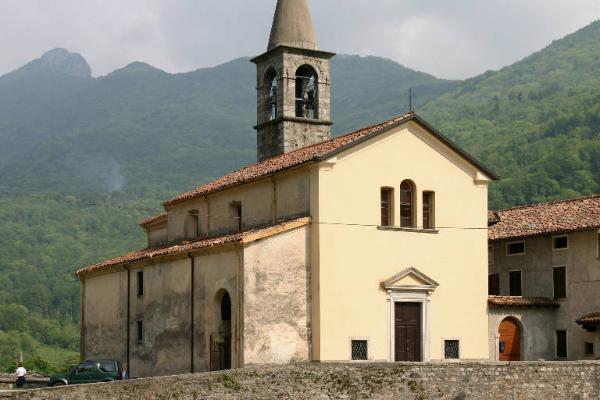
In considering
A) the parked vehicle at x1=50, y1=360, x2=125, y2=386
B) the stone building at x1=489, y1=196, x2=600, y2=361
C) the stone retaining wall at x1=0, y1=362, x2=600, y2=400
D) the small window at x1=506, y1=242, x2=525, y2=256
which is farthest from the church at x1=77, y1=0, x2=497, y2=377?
the small window at x1=506, y1=242, x2=525, y2=256

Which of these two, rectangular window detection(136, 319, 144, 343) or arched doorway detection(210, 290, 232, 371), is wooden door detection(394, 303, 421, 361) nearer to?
arched doorway detection(210, 290, 232, 371)

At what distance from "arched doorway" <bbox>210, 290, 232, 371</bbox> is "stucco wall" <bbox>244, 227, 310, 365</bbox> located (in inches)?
80.7

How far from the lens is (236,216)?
3969 cm

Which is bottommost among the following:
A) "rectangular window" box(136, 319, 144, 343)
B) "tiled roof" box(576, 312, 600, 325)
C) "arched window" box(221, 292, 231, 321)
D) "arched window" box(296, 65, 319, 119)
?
"rectangular window" box(136, 319, 144, 343)

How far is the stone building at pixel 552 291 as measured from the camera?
39906mm

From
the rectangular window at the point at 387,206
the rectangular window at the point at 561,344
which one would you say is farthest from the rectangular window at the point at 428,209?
the rectangular window at the point at 561,344

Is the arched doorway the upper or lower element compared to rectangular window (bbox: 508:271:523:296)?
lower

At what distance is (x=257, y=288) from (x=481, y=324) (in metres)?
8.66

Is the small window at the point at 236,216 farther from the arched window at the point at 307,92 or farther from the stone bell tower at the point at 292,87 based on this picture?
the arched window at the point at 307,92

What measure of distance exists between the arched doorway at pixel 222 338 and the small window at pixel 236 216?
4.17 m

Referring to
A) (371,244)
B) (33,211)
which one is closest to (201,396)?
(371,244)

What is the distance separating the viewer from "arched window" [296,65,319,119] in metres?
49.6

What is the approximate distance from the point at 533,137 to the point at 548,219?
80.1 m

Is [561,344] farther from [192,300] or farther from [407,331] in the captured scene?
[192,300]
